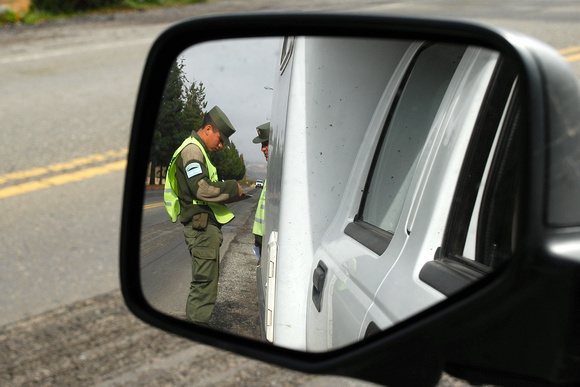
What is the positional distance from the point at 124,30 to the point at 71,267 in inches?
350

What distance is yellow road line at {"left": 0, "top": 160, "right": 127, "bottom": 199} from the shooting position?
6281 millimetres

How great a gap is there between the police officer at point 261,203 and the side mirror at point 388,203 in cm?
3

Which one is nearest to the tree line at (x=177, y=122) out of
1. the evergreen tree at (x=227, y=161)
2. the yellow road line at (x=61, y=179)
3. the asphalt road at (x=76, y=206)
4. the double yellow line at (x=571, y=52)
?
the evergreen tree at (x=227, y=161)

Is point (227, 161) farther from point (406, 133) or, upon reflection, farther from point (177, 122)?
point (406, 133)

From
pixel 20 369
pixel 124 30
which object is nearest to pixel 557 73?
pixel 20 369

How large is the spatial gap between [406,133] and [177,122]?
0.57 metres

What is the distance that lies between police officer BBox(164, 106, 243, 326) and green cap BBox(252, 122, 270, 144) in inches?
4.4

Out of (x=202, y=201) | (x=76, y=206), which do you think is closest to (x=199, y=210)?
(x=202, y=201)

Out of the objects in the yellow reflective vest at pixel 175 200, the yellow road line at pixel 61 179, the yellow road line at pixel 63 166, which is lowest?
the yellow road line at pixel 61 179

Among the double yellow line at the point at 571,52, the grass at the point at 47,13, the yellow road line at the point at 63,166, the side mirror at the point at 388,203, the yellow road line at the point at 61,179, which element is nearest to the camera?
the side mirror at the point at 388,203

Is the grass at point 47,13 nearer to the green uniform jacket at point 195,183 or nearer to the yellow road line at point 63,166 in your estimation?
the yellow road line at point 63,166

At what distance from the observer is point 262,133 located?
166 centimetres

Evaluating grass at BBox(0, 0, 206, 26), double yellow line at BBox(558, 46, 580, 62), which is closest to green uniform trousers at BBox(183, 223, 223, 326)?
double yellow line at BBox(558, 46, 580, 62)

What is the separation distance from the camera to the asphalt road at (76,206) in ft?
11.4
